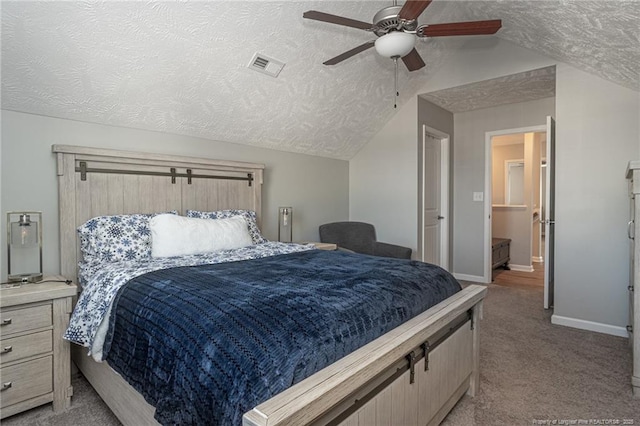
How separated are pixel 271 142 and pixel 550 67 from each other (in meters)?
2.86

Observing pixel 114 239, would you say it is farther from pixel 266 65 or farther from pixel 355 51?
pixel 355 51

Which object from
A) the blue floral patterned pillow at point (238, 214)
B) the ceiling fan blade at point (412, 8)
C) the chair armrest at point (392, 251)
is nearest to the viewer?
the ceiling fan blade at point (412, 8)

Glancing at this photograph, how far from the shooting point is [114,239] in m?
2.32

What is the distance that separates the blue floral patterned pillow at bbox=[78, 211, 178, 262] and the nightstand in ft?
1.00

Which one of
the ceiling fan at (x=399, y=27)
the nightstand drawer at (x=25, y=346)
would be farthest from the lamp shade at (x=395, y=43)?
the nightstand drawer at (x=25, y=346)

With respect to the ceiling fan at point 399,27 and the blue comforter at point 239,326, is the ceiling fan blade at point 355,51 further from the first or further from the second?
the blue comforter at point 239,326

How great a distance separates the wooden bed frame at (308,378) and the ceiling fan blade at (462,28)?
1.56 m

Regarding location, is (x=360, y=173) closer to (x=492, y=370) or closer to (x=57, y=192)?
(x=492, y=370)

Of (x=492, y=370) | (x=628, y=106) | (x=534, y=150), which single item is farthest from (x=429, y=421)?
(x=534, y=150)

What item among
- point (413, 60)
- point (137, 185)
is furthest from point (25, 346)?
point (413, 60)

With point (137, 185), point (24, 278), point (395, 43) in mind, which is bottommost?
point (24, 278)

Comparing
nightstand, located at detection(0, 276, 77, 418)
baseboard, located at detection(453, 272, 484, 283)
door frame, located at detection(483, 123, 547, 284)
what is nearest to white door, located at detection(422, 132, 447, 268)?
baseboard, located at detection(453, 272, 484, 283)

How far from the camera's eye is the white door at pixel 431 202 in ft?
15.0

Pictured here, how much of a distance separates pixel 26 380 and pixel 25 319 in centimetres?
33
